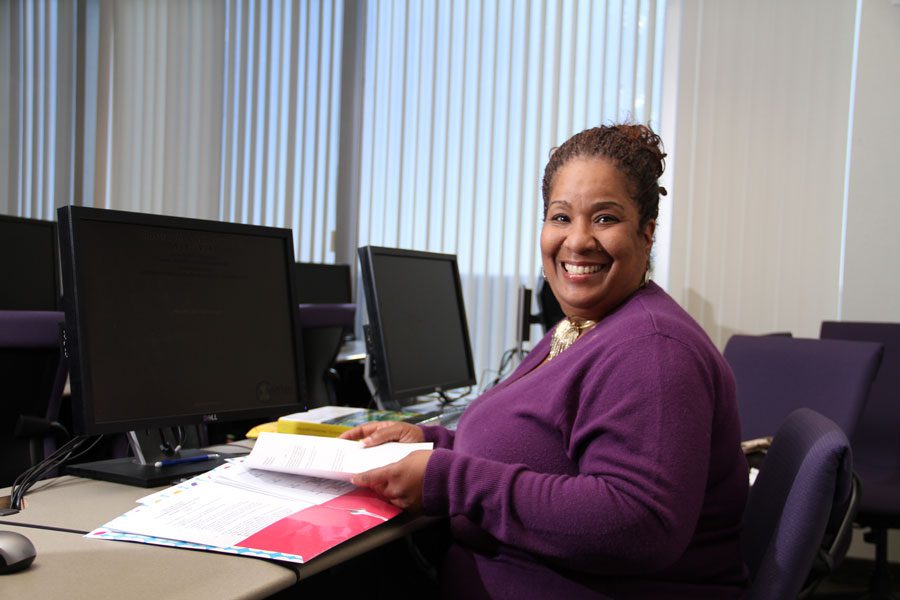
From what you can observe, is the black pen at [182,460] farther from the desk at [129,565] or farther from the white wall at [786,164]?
the white wall at [786,164]

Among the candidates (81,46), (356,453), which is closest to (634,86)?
(356,453)

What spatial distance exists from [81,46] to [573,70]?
3.49 meters

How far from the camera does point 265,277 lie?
1.65m

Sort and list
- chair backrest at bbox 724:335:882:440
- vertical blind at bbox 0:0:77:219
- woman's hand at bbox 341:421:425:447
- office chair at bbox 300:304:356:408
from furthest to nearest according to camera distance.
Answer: vertical blind at bbox 0:0:77:219 → office chair at bbox 300:304:356:408 → chair backrest at bbox 724:335:882:440 → woman's hand at bbox 341:421:425:447

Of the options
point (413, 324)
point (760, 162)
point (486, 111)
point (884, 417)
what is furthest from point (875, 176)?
point (413, 324)

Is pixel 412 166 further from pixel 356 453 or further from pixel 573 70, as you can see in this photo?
pixel 356 453

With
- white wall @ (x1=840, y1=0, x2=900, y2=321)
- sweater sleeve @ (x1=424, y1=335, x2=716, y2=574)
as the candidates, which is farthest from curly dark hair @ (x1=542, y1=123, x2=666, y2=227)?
white wall @ (x1=840, y1=0, x2=900, y2=321)

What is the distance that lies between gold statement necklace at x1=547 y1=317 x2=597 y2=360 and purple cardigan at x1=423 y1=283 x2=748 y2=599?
89 millimetres

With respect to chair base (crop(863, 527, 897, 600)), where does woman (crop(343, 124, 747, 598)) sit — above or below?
above

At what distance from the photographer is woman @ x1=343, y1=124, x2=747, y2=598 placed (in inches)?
41.8

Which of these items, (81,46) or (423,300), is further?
(81,46)

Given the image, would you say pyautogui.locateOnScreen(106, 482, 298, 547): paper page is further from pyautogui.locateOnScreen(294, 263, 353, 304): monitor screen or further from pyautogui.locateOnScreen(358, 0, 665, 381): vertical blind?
pyautogui.locateOnScreen(358, 0, 665, 381): vertical blind

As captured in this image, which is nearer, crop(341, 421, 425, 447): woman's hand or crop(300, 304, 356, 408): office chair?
crop(341, 421, 425, 447): woman's hand

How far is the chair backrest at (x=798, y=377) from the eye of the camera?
2465mm
